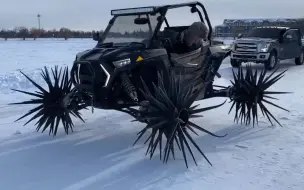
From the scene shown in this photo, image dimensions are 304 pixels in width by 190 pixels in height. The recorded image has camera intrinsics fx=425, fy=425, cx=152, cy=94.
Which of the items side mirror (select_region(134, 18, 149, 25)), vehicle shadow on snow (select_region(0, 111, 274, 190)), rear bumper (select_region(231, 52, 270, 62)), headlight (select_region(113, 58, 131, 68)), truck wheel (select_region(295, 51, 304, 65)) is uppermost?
side mirror (select_region(134, 18, 149, 25))

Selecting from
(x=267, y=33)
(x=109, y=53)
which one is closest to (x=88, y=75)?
(x=109, y=53)

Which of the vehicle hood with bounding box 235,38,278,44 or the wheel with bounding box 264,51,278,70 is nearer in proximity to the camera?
the wheel with bounding box 264,51,278,70

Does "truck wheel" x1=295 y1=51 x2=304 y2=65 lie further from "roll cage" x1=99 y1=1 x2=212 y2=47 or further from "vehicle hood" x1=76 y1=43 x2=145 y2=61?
"vehicle hood" x1=76 y1=43 x2=145 y2=61

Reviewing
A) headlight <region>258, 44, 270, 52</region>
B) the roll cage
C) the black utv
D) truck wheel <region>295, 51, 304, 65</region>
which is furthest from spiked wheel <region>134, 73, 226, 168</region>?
truck wheel <region>295, 51, 304, 65</region>

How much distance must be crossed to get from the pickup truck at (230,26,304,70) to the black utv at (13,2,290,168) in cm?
968

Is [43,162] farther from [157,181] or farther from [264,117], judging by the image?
[264,117]

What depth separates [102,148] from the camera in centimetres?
657

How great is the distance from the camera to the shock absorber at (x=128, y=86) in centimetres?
645

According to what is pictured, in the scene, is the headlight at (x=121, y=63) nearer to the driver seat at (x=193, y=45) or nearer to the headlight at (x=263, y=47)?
the driver seat at (x=193, y=45)

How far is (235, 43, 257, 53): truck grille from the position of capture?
18781 mm

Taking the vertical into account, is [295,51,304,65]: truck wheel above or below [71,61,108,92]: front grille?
below

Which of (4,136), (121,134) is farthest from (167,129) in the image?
(4,136)

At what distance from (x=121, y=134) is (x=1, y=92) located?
18.7 ft

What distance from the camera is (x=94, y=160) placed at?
5.98 meters
